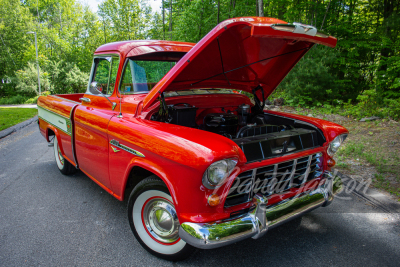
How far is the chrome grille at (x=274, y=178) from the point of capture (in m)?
1.93

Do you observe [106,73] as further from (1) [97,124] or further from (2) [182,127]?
(2) [182,127]

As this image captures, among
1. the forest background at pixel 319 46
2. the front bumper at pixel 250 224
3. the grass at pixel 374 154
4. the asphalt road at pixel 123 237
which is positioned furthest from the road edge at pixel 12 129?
the grass at pixel 374 154

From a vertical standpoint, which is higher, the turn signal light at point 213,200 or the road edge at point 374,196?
the turn signal light at point 213,200

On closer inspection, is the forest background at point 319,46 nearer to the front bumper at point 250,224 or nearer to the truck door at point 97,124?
the truck door at point 97,124

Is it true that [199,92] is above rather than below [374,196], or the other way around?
above

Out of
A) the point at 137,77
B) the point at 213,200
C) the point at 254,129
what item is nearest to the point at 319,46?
the point at 254,129

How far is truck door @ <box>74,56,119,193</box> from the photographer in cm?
259

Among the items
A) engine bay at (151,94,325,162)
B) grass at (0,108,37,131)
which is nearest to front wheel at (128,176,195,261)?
engine bay at (151,94,325,162)

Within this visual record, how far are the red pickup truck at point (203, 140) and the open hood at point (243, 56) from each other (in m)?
0.01

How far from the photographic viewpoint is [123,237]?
2486 mm

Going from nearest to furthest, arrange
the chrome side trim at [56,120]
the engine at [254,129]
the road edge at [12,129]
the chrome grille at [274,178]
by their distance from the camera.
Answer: the chrome grille at [274,178] → the engine at [254,129] → the chrome side trim at [56,120] → the road edge at [12,129]

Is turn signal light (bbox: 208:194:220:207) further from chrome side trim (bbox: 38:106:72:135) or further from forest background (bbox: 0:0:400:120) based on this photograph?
forest background (bbox: 0:0:400:120)

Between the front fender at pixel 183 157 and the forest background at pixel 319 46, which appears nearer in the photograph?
the front fender at pixel 183 157

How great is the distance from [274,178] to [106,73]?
235cm
